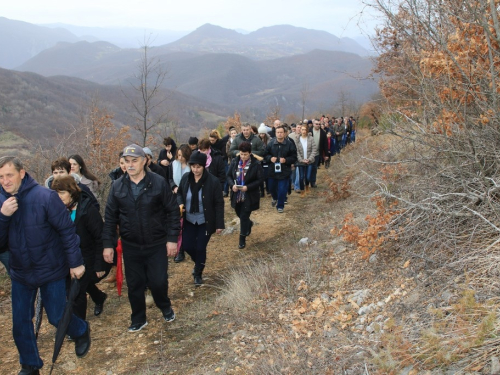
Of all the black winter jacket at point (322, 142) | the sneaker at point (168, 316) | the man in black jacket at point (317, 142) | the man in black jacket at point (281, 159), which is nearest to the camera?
the sneaker at point (168, 316)

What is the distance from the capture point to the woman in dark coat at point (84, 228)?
3928mm

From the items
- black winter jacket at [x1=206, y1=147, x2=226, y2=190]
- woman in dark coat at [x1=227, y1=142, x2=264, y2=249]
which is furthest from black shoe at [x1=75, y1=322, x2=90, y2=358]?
black winter jacket at [x1=206, y1=147, x2=226, y2=190]

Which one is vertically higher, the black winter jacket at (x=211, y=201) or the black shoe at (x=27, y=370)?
the black winter jacket at (x=211, y=201)

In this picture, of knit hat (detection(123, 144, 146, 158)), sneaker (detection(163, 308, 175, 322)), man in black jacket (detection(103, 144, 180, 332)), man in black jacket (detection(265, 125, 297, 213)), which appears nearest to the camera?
knit hat (detection(123, 144, 146, 158))

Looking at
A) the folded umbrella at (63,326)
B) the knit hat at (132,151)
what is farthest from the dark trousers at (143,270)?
the knit hat at (132,151)

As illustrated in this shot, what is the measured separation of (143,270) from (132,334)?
703mm

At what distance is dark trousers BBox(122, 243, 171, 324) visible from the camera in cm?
405

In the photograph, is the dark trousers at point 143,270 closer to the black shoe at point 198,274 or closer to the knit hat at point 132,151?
the knit hat at point 132,151

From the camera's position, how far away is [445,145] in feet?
14.3

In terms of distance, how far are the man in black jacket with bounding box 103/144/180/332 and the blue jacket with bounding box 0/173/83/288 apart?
678 mm

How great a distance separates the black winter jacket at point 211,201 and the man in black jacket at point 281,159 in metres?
3.12

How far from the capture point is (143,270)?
164 inches

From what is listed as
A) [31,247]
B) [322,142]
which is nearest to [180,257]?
[31,247]

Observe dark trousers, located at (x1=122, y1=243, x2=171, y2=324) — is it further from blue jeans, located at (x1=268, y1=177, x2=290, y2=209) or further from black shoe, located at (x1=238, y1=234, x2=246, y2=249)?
blue jeans, located at (x1=268, y1=177, x2=290, y2=209)
